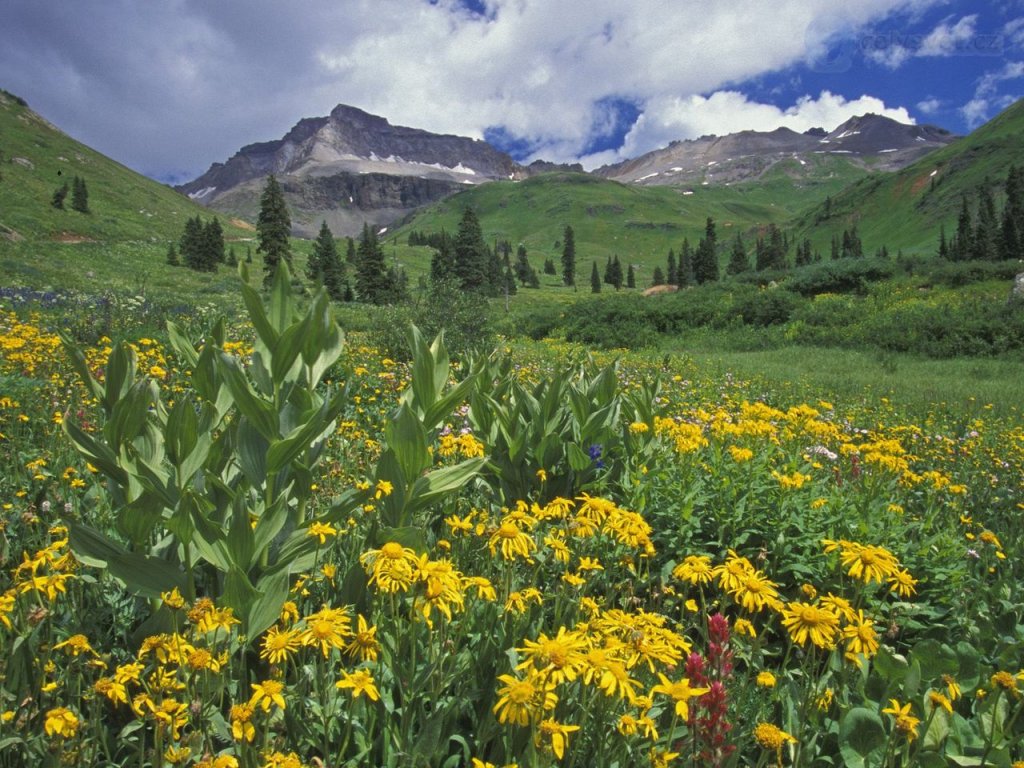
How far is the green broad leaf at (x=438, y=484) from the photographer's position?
2576 mm

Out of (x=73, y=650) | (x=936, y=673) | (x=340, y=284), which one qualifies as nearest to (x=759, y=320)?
(x=936, y=673)

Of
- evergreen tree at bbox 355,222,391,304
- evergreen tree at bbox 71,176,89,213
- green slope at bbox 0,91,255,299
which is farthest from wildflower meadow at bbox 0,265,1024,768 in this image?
evergreen tree at bbox 71,176,89,213

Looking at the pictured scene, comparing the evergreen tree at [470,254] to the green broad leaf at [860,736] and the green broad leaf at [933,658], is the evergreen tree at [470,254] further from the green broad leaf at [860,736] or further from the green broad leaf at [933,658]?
the green broad leaf at [860,736]

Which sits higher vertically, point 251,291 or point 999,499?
point 251,291

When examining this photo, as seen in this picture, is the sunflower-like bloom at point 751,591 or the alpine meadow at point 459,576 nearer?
the alpine meadow at point 459,576

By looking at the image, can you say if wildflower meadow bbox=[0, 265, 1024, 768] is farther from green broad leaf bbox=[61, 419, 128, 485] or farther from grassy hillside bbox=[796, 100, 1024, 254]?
grassy hillside bbox=[796, 100, 1024, 254]

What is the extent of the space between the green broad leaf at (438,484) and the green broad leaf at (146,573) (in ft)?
3.14

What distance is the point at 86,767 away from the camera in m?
1.60

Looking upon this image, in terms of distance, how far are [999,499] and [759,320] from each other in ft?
72.8

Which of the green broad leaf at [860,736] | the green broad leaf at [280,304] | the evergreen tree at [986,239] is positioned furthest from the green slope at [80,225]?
the evergreen tree at [986,239]

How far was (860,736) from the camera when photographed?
1942 millimetres

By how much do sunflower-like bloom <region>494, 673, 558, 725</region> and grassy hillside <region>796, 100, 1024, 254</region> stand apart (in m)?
131

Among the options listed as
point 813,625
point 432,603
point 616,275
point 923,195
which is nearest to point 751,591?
point 813,625

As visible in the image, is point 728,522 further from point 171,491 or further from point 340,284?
point 340,284
